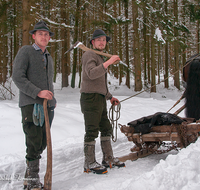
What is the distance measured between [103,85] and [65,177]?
1493 millimetres

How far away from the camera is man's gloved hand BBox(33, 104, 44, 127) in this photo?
7.77 feet

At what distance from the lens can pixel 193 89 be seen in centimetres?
392

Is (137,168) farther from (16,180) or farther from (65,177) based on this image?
(16,180)

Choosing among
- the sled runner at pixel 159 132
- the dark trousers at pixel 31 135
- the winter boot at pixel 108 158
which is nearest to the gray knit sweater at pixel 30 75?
the dark trousers at pixel 31 135

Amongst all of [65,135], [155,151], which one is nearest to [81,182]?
[155,151]

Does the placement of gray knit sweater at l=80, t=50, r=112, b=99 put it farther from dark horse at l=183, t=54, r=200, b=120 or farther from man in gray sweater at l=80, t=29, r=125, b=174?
dark horse at l=183, t=54, r=200, b=120

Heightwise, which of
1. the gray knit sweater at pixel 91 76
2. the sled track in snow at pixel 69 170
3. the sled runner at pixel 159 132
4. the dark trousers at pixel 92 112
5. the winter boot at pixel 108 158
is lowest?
the sled track in snow at pixel 69 170

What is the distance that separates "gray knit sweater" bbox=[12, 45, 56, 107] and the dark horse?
2.75 metres

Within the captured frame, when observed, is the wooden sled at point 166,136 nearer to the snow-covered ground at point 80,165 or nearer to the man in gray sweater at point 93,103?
the snow-covered ground at point 80,165

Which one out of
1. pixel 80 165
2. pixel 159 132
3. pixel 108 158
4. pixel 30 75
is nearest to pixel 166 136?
pixel 159 132

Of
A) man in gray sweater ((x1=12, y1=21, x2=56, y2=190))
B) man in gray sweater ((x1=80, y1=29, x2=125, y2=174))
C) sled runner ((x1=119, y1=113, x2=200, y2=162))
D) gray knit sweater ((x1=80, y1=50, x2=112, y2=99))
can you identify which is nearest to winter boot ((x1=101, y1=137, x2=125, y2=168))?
man in gray sweater ((x1=80, y1=29, x2=125, y2=174))

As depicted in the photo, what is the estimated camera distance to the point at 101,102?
3.17 metres

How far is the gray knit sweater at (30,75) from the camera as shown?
2348mm

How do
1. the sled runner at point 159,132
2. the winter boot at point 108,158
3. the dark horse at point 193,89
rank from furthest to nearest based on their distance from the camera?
the dark horse at point 193,89, the winter boot at point 108,158, the sled runner at point 159,132
